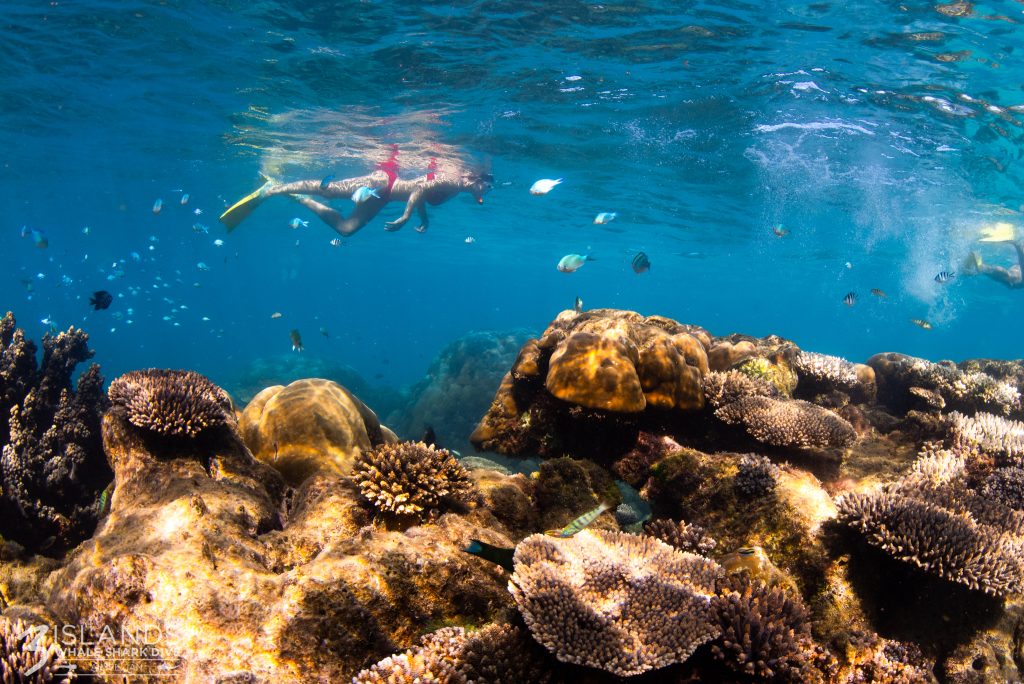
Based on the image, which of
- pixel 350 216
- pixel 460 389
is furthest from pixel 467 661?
pixel 350 216

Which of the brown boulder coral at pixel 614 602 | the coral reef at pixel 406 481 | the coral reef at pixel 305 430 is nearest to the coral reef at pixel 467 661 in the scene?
the brown boulder coral at pixel 614 602

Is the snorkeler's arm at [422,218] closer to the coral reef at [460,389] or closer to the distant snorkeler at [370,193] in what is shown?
the distant snorkeler at [370,193]

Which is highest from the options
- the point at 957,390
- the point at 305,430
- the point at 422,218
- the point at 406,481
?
the point at 406,481

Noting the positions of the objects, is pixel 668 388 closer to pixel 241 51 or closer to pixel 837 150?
pixel 241 51

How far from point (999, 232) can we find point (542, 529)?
39.9 m

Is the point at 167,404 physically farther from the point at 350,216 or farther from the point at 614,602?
the point at 350,216

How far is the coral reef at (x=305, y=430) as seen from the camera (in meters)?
5.51

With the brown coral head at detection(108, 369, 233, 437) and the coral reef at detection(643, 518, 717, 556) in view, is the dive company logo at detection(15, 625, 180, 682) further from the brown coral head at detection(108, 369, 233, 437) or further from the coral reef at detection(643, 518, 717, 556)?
the coral reef at detection(643, 518, 717, 556)

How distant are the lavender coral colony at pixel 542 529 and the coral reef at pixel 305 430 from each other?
0.03 m

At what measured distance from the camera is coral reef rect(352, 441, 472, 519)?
162 inches

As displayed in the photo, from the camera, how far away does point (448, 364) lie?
20125 mm

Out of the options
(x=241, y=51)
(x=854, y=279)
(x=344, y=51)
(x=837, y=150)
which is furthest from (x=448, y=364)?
(x=854, y=279)

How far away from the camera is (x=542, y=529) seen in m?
4.95

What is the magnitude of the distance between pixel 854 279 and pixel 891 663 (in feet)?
231
